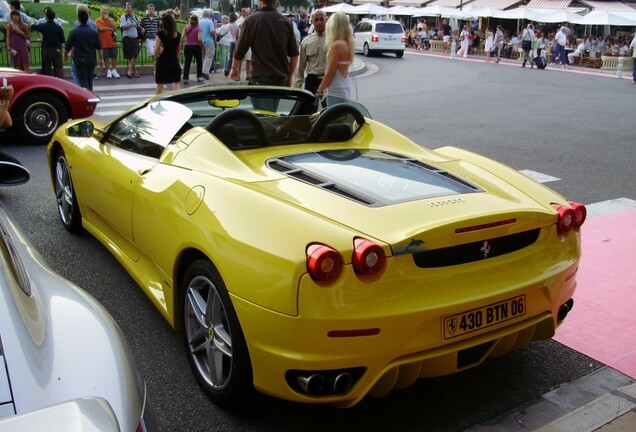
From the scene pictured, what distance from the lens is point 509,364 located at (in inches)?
151

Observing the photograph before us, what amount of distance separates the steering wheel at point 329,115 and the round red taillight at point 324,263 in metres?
1.69

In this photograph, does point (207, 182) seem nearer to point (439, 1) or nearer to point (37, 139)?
point (37, 139)

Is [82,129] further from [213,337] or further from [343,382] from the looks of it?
[343,382]

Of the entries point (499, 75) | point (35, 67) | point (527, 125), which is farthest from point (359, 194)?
point (499, 75)

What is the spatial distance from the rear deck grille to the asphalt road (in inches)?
32.6

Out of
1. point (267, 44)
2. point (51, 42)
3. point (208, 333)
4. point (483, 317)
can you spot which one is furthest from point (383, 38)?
point (483, 317)

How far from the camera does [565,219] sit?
3371 millimetres

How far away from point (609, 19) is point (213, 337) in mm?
37782

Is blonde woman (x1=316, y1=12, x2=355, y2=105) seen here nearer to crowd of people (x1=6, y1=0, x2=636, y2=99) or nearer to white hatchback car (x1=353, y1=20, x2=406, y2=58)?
crowd of people (x1=6, y1=0, x2=636, y2=99)

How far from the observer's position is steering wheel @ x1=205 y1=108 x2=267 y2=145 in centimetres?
401

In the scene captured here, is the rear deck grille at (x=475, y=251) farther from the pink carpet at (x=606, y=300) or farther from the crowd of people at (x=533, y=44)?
the crowd of people at (x=533, y=44)

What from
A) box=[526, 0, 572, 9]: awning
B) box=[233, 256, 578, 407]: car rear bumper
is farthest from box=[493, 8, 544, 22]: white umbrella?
box=[233, 256, 578, 407]: car rear bumper

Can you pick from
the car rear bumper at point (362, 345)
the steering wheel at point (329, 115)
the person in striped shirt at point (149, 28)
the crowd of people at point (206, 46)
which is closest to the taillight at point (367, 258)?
the car rear bumper at point (362, 345)

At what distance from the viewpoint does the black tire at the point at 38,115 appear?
9.61 meters
